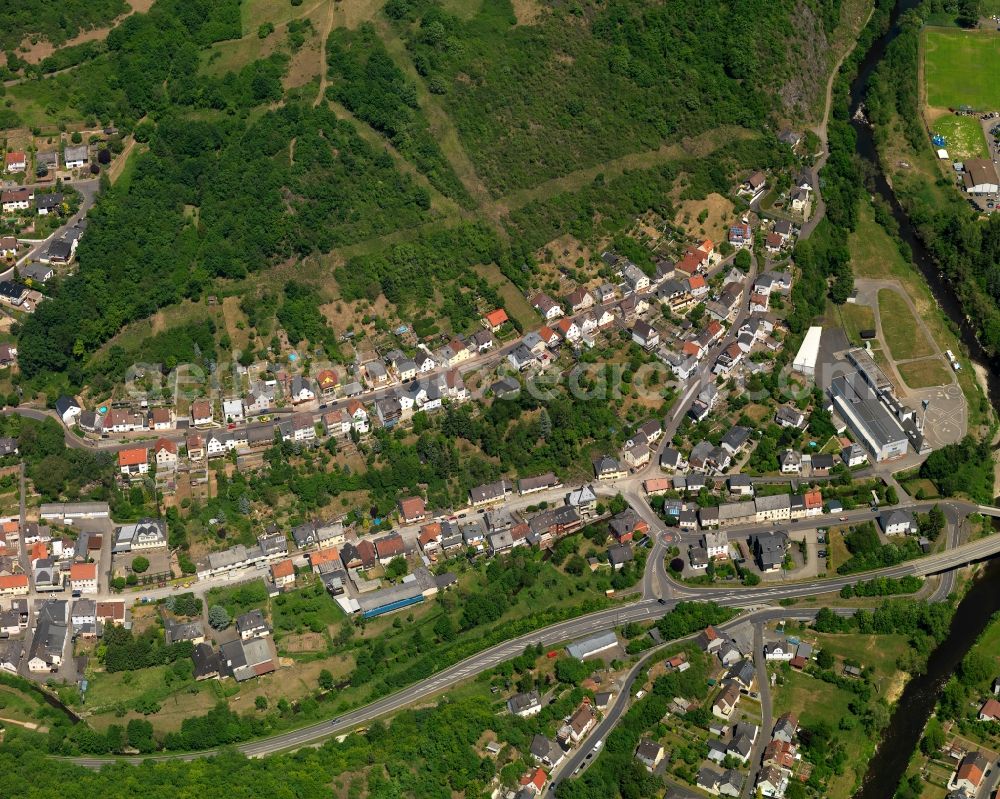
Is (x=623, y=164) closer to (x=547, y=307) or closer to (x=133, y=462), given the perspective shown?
(x=547, y=307)

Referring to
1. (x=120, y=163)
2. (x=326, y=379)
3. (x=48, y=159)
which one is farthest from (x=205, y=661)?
(x=48, y=159)

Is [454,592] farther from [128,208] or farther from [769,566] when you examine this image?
[128,208]

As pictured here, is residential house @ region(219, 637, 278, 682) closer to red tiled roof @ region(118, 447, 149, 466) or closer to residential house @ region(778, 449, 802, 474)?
red tiled roof @ region(118, 447, 149, 466)

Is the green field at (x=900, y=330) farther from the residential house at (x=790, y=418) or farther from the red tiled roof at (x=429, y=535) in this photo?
the red tiled roof at (x=429, y=535)

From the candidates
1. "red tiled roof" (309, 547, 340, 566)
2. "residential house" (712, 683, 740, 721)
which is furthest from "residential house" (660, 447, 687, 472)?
"red tiled roof" (309, 547, 340, 566)

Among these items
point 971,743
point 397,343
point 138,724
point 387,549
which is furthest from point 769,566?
point 138,724

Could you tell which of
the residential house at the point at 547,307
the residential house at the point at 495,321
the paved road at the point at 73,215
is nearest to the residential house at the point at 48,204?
the paved road at the point at 73,215
